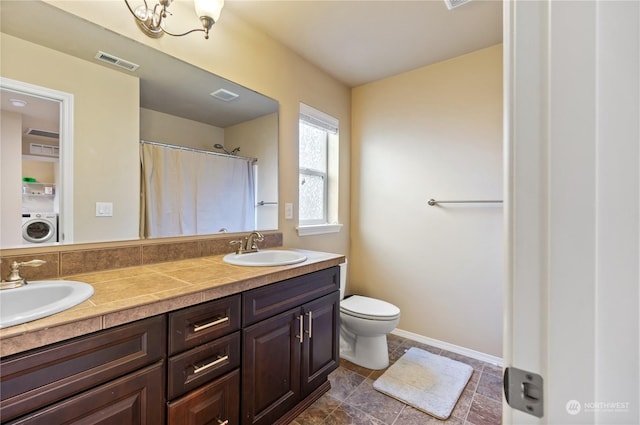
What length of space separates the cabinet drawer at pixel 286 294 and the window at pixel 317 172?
66 cm

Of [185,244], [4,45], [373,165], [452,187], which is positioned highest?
[4,45]

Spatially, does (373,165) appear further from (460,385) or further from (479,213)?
(460,385)

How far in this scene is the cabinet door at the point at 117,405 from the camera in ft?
2.39

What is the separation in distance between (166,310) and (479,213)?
2.11m

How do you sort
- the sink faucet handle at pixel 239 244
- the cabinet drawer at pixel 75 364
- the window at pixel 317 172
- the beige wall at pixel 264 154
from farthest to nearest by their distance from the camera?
the window at pixel 317 172 < the beige wall at pixel 264 154 < the sink faucet handle at pixel 239 244 < the cabinet drawer at pixel 75 364

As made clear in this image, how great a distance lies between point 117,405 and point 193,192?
1.06 metres

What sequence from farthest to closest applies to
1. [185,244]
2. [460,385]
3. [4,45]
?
[460,385] < [185,244] < [4,45]

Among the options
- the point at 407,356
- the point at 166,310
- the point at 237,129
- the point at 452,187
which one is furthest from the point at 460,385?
the point at 237,129

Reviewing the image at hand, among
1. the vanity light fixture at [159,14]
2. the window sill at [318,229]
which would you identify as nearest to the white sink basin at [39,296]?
the vanity light fixture at [159,14]

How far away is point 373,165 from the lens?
8.68 feet

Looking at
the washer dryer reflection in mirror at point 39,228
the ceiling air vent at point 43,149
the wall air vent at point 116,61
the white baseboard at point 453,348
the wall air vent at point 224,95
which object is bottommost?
the white baseboard at point 453,348

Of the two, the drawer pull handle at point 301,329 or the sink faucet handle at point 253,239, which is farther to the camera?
the sink faucet handle at point 253,239

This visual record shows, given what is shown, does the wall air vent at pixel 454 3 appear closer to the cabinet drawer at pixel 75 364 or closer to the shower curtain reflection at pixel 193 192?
the shower curtain reflection at pixel 193 192

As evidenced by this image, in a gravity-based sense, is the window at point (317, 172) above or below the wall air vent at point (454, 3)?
below
